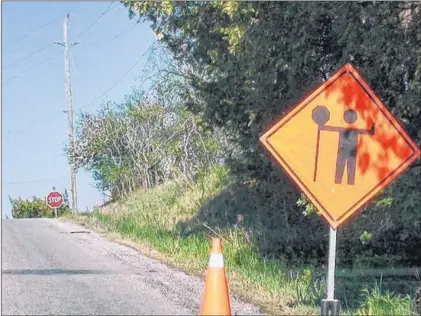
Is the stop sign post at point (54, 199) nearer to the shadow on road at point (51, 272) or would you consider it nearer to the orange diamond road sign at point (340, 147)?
the shadow on road at point (51, 272)

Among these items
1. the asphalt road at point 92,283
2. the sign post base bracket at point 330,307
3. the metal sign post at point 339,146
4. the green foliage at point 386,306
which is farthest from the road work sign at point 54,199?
the sign post base bracket at point 330,307

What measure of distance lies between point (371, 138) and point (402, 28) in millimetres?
2150

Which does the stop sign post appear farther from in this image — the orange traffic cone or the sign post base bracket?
the sign post base bracket

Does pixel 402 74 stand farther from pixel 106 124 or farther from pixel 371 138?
pixel 106 124

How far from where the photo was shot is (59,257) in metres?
13.9

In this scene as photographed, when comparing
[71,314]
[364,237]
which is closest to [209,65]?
[364,237]

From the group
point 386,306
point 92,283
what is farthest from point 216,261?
point 92,283

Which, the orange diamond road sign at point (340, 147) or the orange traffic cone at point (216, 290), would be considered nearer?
the orange traffic cone at point (216, 290)

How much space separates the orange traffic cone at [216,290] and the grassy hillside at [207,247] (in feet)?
5.15

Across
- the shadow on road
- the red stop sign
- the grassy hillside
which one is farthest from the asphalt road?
the red stop sign

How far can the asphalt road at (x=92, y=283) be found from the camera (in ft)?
28.2

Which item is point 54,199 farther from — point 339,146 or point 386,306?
point 339,146

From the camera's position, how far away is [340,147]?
23.6 feet

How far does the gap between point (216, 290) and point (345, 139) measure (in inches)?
69.0
